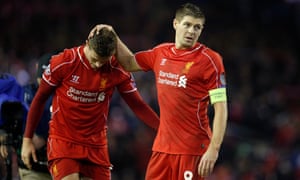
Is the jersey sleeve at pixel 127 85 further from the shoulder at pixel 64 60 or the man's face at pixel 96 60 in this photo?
the shoulder at pixel 64 60

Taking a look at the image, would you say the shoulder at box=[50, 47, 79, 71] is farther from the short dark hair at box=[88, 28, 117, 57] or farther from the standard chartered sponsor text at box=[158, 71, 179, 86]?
the standard chartered sponsor text at box=[158, 71, 179, 86]

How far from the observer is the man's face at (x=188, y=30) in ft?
22.9

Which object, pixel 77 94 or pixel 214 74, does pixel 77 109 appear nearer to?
pixel 77 94

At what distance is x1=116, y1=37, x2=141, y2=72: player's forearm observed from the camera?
7371 mm

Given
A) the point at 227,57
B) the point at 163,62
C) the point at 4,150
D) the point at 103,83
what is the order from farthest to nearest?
the point at 227,57, the point at 4,150, the point at 103,83, the point at 163,62

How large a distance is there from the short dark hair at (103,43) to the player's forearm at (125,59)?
8.9 inches

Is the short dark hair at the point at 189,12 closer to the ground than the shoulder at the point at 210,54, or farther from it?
farther from it

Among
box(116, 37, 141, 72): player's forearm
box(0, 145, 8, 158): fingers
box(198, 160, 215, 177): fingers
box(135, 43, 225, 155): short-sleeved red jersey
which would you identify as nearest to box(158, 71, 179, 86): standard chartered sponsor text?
box(135, 43, 225, 155): short-sleeved red jersey

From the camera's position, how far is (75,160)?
285 inches

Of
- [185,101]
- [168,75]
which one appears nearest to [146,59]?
[168,75]

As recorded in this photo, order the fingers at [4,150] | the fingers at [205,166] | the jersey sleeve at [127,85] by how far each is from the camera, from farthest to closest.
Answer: the fingers at [4,150]
the jersey sleeve at [127,85]
the fingers at [205,166]

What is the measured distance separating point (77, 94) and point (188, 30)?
1.06 m

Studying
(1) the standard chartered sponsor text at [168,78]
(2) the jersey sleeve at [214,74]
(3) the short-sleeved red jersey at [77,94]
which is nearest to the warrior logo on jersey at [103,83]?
(3) the short-sleeved red jersey at [77,94]

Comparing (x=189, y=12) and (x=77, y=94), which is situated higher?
(x=189, y=12)
